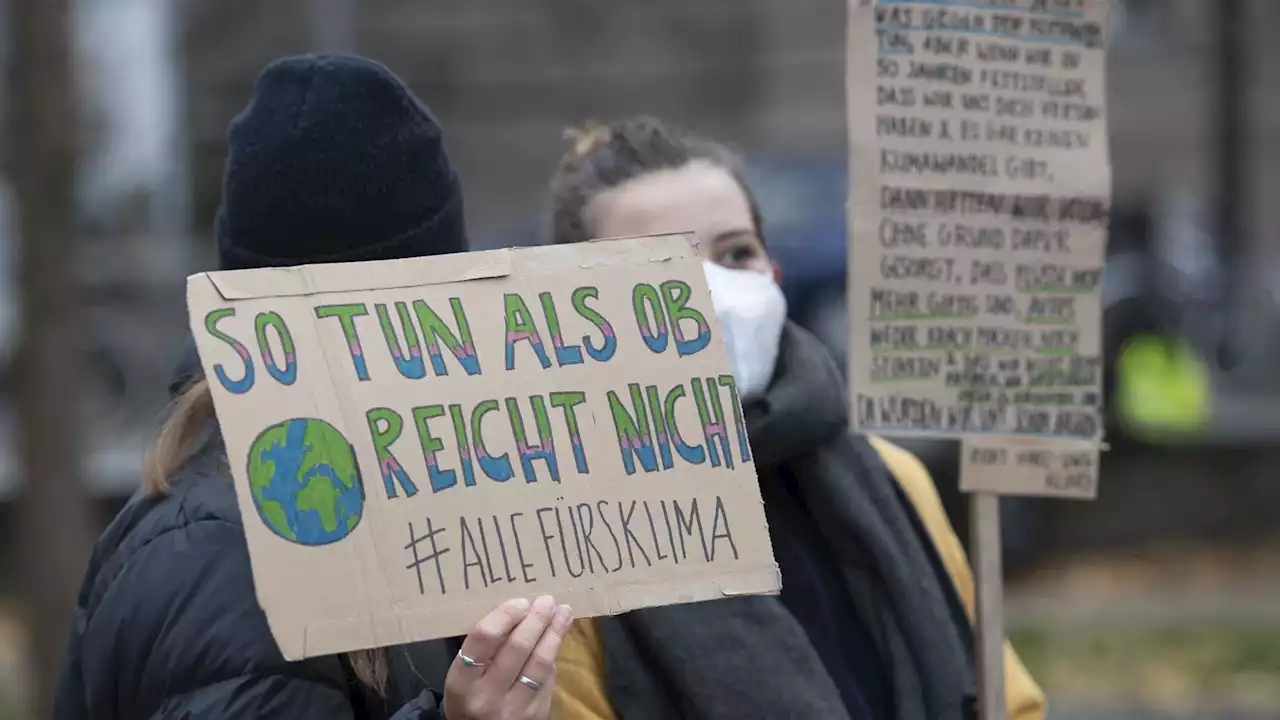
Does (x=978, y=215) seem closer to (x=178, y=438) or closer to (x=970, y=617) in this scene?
(x=970, y=617)

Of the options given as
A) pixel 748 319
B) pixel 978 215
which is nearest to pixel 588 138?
pixel 748 319

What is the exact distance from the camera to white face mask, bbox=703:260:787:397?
Answer: 2.35 metres

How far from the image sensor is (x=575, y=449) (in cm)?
182

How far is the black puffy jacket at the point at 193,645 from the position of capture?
1.72 metres

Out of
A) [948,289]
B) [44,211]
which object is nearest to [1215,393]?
[44,211]

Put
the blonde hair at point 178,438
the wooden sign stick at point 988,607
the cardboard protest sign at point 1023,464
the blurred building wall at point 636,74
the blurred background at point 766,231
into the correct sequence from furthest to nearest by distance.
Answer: the blurred building wall at point 636,74 → the blurred background at point 766,231 → the cardboard protest sign at point 1023,464 → the wooden sign stick at point 988,607 → the blonde hair at point 178,438

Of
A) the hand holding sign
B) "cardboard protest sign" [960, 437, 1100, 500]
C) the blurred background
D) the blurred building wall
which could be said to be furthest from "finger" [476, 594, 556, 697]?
the blurred building wall

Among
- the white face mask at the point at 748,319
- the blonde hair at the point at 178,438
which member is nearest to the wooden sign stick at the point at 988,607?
the white face mask at the point at 748,319

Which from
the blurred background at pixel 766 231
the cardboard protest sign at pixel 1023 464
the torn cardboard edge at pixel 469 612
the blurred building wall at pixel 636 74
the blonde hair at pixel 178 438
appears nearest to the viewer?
the torn cardboard edge at pixel 469 612

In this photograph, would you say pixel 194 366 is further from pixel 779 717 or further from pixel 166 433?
pixel 779 717

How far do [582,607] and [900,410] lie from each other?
31.2 inches

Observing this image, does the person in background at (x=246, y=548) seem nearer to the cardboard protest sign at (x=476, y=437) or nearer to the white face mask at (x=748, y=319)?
the cardboard protest sign at (x=476, y=437)

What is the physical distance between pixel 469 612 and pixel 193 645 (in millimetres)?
295

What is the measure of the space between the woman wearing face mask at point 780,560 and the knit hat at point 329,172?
502 mm
